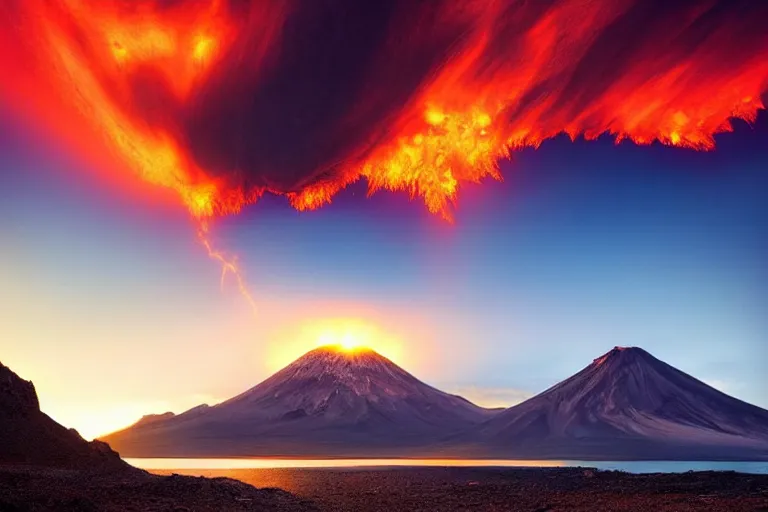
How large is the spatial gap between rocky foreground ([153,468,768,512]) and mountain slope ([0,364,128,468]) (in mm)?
15402

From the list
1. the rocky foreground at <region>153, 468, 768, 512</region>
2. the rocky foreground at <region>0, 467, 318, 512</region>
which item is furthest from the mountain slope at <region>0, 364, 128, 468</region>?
the rocky foreground at <region>153, 468, 768, 512</region>

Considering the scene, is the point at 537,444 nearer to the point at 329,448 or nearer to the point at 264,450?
the point at 329,448

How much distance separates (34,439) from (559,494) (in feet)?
120

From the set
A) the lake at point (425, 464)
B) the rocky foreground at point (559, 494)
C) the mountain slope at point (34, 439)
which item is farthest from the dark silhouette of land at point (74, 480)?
the lake at point (425, 464)

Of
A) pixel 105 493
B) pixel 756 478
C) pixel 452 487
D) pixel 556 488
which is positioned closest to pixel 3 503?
pixel 105 493

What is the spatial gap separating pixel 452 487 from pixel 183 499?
78.0 feet

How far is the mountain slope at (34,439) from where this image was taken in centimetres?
4336

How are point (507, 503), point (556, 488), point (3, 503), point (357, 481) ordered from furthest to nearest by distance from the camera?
point (357, 481)
point (556, 488)
point (507, 503)
point (3, 503)

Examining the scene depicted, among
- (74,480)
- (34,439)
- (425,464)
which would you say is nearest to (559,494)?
(74,480)

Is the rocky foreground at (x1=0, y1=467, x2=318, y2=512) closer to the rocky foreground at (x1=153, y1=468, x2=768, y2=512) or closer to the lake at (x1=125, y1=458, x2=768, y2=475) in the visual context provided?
the rocky foreground at (x1=153, y1=468, x2=768, y2=512)

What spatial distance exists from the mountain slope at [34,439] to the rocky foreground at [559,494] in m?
15.4

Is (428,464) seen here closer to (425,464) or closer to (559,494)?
(425,464)

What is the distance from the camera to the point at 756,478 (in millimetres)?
50906

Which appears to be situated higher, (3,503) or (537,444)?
(537,444)
